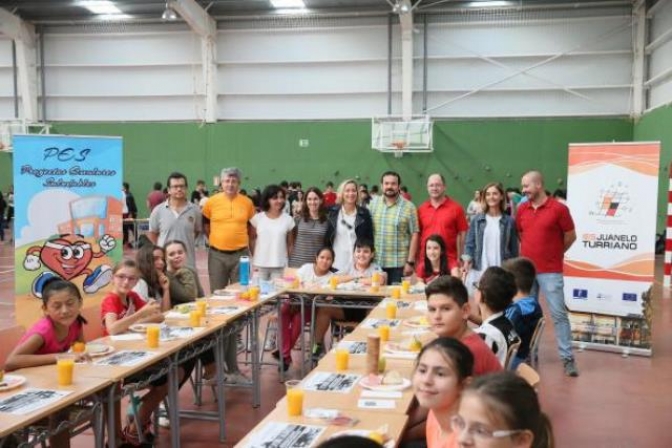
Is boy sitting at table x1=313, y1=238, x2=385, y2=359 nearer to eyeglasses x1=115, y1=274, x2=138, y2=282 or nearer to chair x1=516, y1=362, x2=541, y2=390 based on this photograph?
eyeglasses x1=115, y1=274, x2=138, y2=282

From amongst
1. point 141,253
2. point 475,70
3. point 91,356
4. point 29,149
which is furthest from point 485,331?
point 475,70

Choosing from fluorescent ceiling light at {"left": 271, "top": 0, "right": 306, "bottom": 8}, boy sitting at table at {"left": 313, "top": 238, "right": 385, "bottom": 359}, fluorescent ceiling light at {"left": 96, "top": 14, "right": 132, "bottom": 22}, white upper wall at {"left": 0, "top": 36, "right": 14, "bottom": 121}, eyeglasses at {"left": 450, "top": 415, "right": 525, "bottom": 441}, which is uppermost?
fluorescent ceiling light at {"left": 271, "top": 0, "right": 306, "bottom": 8}

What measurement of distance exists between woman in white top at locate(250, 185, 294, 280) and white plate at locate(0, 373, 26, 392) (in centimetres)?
328

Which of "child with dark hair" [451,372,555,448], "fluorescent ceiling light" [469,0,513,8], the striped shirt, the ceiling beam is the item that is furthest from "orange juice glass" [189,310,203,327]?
"fluorescent ceiling light" [469,0,513,8]

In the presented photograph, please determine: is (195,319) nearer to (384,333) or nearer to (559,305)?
(384,333)

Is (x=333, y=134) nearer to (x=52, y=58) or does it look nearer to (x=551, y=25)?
(x=551, y=25)

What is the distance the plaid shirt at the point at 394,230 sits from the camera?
20.6 ft

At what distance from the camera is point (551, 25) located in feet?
50.0

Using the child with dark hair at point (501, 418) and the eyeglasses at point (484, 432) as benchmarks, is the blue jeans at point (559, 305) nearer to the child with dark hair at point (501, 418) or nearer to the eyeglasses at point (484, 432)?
the child with dark hair at point (501, 418)

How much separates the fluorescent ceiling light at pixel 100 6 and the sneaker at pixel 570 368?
14.2 meters

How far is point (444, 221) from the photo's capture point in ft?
20.4

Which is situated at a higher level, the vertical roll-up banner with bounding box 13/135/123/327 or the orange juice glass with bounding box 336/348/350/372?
the vertical roll-up banner with bounding box 13/135/123/327

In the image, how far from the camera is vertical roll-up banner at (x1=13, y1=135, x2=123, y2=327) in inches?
217

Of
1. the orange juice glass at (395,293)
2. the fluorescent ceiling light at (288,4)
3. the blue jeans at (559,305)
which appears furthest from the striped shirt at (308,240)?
the fluorescent ceiling light at (288,4)
